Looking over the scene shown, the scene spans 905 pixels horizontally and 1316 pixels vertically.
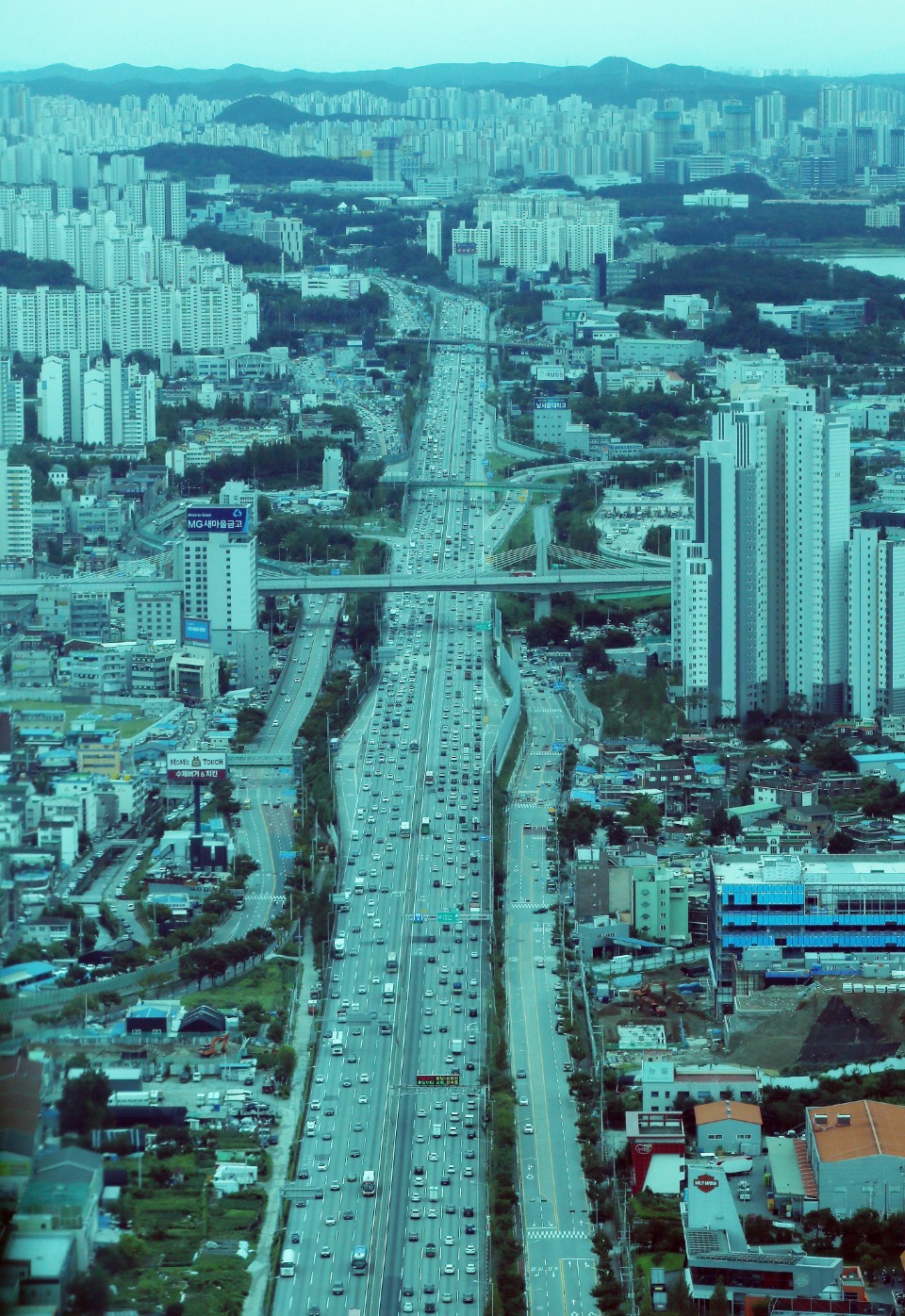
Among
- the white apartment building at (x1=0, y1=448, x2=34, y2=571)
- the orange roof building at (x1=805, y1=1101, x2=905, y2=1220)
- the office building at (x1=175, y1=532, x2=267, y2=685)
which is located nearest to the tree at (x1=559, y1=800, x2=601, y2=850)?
the orange roof building at (x1=805, y1=1101, x2=905, y2=1220)

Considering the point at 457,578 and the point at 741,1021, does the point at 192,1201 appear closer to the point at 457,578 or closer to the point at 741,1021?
the point at 741,1021

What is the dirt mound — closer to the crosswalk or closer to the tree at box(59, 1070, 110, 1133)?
the crosswalk

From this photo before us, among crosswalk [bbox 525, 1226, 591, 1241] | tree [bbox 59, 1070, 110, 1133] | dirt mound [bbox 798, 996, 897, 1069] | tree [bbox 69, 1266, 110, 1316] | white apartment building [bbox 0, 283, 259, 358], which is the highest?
tree [bbox 59, 1070, 110, 1133]

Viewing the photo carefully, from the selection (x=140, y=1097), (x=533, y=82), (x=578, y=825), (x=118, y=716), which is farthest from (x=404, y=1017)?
(x=533, y=82)

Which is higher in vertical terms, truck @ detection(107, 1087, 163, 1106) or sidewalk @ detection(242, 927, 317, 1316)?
truck @ detection(107, 1087, 163, 1106)

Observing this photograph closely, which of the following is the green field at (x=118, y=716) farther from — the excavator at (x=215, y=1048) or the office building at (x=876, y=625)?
the office building at (x=876, y=625)

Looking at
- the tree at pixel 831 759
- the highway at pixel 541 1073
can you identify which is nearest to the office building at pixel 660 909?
the highway at pixel 541 1073

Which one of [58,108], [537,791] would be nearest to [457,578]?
[537,791]
